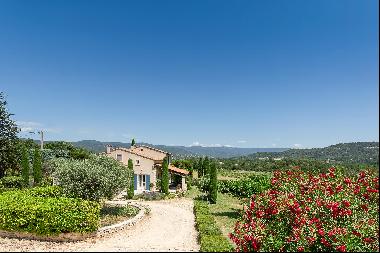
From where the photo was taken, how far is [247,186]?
3362 centimetres

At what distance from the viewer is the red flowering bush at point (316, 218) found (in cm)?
1251

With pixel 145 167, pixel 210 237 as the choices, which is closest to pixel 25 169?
pixel 145 167

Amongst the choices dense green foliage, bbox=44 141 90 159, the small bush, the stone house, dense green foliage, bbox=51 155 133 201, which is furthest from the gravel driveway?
dense green foliage, bbox=44 141 90 159

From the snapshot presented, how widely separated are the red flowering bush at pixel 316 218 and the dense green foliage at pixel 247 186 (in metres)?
14.2

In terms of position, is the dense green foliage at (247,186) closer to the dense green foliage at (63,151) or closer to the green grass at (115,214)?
the green grass at (115,214)

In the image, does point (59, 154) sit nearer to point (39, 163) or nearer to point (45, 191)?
point (39, 163)

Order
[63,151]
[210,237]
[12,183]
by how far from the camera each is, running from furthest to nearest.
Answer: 1. [63,151]
2. [12,183]
3. [210,237]

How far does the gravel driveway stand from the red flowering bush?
4.65 m

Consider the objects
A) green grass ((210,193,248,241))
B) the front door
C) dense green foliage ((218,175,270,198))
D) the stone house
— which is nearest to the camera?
green grass ((210,193,248,241))

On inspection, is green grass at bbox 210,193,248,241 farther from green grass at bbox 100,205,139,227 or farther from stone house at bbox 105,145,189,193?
stone house at bbox 105,145,189,193

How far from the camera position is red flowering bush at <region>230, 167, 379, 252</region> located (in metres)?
12.5

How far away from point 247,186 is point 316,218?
2027 centimetres

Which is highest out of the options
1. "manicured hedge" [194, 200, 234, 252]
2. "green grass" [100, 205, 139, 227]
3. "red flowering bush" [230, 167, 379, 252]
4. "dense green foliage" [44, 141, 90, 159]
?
"dense green foliage" [44, 141, 90, 159]

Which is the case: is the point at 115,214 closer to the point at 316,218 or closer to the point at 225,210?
the point at 225,210
